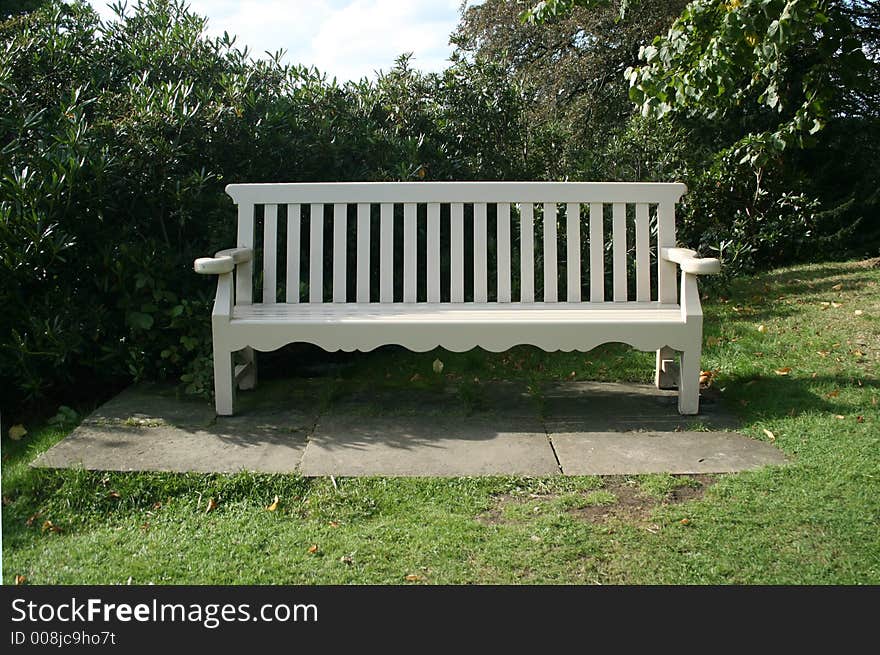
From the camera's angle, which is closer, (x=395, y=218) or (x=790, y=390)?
(x=790, y=390)

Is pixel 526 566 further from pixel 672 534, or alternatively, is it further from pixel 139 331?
pixel 139 331

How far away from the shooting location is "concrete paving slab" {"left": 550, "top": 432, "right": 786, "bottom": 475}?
3.77 metres

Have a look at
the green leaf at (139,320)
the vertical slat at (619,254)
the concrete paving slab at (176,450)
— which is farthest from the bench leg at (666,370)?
the green leaf at (139,320)

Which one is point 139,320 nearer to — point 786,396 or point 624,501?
point 624,501

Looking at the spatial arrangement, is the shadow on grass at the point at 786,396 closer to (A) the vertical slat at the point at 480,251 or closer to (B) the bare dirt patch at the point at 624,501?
(B) the bare dirt patch at the point at 624,501

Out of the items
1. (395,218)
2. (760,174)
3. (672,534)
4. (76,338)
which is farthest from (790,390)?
(760,174)

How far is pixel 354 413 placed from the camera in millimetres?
4602

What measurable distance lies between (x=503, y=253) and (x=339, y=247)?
944 millimetres

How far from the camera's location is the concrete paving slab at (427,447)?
3777 mm

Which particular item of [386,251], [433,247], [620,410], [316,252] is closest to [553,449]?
[620,410]

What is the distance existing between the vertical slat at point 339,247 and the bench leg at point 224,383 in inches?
31.6

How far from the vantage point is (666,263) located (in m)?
4.89

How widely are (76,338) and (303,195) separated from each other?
1445 mm

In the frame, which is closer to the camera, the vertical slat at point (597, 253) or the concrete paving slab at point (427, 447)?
the concrete paving slab at point (427, 447)
